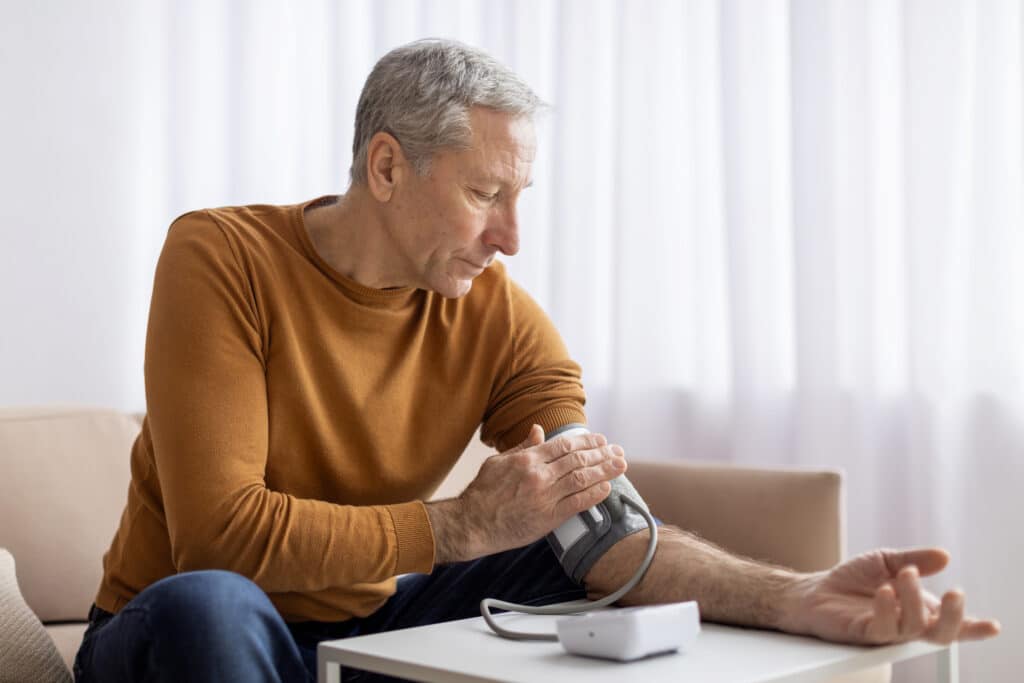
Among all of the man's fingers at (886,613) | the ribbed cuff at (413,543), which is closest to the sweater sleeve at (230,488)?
the ribbed cuff at (413,543)

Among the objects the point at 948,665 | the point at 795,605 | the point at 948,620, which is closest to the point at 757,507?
the point at 948,665

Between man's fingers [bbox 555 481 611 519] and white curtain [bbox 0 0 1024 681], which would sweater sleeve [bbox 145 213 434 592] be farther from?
white curtain [bbox 0 0 1024 681]

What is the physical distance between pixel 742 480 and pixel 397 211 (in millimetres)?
822

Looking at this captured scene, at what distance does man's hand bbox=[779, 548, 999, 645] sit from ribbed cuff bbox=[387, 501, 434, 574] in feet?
1.27

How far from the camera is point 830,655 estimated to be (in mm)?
A: 1078

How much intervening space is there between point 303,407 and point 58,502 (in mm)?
726

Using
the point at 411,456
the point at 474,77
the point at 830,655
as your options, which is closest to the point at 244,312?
the point at 411,456

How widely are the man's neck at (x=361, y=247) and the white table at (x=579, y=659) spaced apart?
531 mm

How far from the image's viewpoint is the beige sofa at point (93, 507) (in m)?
1.92

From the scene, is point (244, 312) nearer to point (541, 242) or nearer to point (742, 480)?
point (742, 480)

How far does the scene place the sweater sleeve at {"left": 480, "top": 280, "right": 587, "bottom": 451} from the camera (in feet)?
5.28

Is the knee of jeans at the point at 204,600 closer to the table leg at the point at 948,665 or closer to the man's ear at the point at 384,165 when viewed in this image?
the man's ear at the point at 384,165

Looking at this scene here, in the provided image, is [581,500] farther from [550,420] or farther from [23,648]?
[23,648]

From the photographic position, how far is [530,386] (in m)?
1.64
